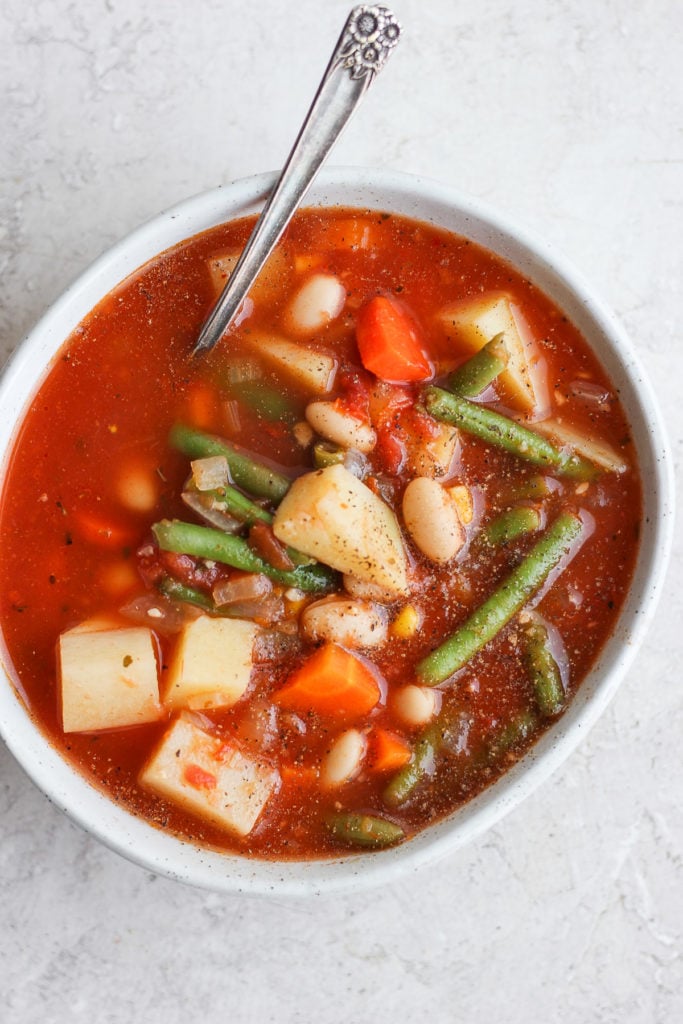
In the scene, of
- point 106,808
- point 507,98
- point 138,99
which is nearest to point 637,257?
point 507,98

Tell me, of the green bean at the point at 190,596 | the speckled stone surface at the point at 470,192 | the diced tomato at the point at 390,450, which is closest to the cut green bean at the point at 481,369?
the diced tomato at the point at 390,450

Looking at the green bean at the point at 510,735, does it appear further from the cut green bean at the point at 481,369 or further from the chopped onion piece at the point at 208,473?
the chopped onion piece at the point at 208,473

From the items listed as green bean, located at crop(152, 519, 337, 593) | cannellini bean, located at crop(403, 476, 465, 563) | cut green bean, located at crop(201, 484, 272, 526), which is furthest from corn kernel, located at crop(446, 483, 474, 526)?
cut green bean, located at crop(201, 484, 272, 526)

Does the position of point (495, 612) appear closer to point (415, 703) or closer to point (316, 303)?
point (415, 703)

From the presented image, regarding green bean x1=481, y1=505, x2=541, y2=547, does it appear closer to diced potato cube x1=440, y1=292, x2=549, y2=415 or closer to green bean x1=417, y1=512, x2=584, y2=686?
green bean x1=417, y1=512, x2=584, y2=686

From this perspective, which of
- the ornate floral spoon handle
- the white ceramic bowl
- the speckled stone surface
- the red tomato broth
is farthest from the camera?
the speckled stone surface

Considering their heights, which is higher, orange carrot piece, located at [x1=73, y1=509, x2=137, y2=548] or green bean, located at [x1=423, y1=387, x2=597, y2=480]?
green bean, located at [x1=423, y1=387, x2=597, y2=480]

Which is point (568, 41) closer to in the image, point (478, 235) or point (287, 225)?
point (478, 235)
